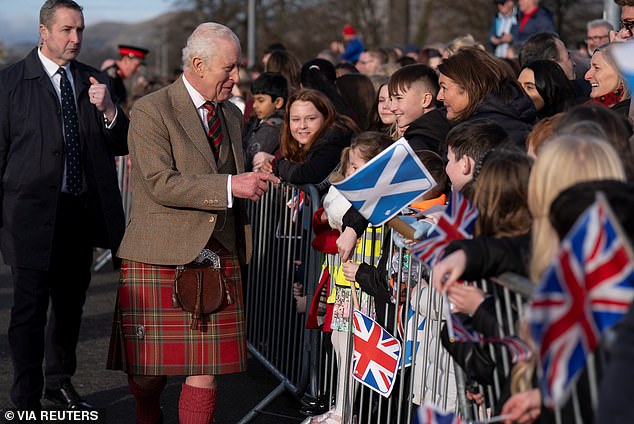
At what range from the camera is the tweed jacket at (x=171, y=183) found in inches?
191

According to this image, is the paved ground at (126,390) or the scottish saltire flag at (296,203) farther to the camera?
the scottish saltire flag at (296,203)

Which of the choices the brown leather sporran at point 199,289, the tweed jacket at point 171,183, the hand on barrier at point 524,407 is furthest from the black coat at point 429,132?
the hand on barrier at point 524,407

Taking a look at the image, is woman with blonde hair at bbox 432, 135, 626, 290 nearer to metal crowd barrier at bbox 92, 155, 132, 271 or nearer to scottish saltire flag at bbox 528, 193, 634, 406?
scottish saltire flag at bbox 528, 193, 634, 406

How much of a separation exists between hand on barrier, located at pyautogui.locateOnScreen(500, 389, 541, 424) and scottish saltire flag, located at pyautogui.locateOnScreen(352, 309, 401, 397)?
1.59m

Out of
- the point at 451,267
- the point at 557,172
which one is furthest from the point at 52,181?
the point at 557,172

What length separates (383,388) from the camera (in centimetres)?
460

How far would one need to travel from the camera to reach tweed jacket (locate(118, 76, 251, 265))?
485 cm

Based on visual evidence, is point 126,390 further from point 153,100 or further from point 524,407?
point 524,407

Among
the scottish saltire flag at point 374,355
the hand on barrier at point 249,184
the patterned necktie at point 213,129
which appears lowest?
the scottish saltire flag at point 374,355

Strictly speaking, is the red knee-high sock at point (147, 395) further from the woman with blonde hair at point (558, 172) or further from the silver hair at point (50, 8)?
the woman with blonde hair at point (558, 172)

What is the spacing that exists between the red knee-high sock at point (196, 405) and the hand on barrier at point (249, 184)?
991 millimetres

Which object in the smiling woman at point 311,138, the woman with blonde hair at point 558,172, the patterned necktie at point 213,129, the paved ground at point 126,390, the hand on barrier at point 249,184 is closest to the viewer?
the woman with blonde hair at point 558,172

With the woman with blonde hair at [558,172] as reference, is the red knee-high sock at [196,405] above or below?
below

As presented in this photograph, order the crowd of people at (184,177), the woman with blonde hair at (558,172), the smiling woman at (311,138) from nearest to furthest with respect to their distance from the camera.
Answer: the woman with blonde hair at (558,172)
the crowd of people at (184,177)
the smiling woman at (311,138)
